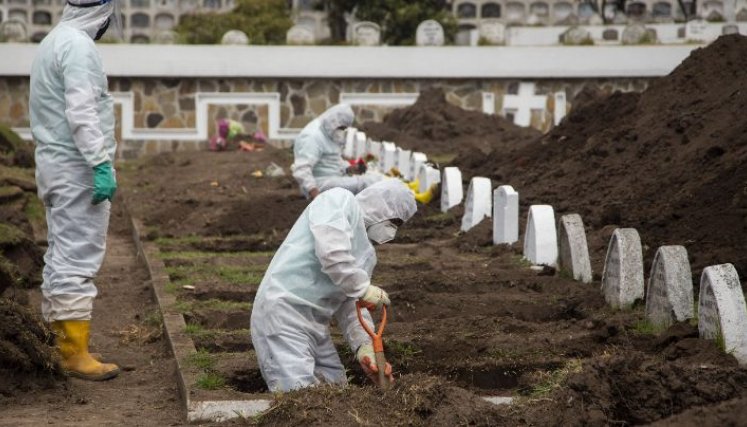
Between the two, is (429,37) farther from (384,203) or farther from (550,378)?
(550,378)

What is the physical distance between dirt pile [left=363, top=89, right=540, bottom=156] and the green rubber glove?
12123 mm

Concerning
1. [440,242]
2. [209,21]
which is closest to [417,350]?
[440,242]

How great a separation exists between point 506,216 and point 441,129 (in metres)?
9.90

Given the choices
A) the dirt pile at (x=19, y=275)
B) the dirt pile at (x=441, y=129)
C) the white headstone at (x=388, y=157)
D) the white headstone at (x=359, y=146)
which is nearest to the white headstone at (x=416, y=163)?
the white headstone at (x=388, y=157)

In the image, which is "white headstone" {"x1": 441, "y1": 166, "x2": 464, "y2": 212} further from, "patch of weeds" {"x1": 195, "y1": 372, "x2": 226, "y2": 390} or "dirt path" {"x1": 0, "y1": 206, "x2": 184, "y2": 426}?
"patch of weeds" {"x1": 195, "y1": 372, "x2": 226, "y2": 390}

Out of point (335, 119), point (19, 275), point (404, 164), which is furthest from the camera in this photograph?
point (404, 164)

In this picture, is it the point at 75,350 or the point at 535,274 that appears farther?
the point at 535,274

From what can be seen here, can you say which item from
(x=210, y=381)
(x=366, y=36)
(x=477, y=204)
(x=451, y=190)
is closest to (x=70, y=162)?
(x=210, y=381)

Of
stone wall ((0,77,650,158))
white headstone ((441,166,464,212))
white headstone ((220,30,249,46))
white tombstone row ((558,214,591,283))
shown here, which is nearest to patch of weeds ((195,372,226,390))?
white tombstone row ((558,214,591,283))

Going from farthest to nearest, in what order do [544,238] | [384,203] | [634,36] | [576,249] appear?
[634,36]
[544,238]
[576,249]
[384,203]

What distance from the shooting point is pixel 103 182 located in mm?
7875

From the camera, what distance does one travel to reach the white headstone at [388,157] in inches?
699

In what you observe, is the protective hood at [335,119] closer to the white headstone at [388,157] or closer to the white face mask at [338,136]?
the white face mask at [338,136]

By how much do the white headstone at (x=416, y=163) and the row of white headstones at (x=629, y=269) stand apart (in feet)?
9.24
